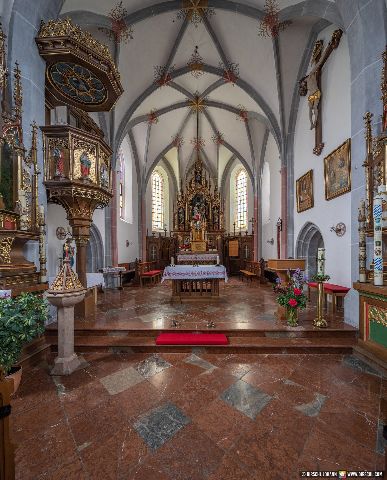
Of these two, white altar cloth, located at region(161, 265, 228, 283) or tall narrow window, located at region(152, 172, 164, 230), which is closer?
white altar cloth, located at region(161, 265, 228, 283)

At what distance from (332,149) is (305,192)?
6.83ft

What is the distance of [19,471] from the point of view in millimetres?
2088

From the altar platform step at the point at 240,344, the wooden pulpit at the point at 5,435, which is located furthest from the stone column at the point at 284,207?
the wooden pulpit at the point at 5,435

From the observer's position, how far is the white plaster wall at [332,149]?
6.59m

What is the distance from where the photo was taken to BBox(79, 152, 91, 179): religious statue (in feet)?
19.4

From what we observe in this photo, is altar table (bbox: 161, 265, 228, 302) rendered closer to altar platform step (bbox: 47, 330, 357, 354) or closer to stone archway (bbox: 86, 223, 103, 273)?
altar platform step (bbox: 47, 330, 357, 354)

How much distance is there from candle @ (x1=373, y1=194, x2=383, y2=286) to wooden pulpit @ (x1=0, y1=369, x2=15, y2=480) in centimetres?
513

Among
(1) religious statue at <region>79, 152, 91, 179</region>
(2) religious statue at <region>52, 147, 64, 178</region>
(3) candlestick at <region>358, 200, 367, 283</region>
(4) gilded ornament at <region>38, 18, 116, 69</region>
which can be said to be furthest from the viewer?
(1) religious statue at <region>79, 152, 91, 179</region>

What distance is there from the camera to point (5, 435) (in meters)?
1.64

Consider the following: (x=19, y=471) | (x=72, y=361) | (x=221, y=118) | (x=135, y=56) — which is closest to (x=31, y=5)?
(x=135, y=56)

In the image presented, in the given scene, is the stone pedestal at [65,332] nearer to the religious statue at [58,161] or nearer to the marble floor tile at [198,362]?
the marble floor tile at [198,362]

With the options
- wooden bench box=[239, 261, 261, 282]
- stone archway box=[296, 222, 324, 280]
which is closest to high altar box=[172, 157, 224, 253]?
wooden bench box=[239, 261, 261, 282]

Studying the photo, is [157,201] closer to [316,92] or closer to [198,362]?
[316,92]

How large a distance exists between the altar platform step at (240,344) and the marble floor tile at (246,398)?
3.73 feet
